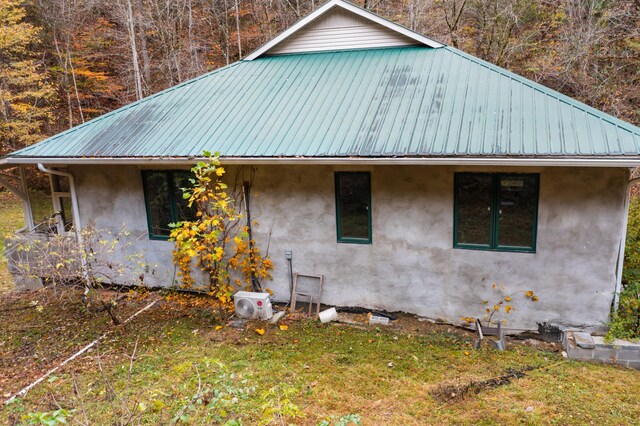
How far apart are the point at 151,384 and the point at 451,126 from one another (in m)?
5.50

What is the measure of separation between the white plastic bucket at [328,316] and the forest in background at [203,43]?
1207cm

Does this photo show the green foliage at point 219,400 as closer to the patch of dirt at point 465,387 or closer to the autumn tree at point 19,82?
the patch of dirt at point 465,387

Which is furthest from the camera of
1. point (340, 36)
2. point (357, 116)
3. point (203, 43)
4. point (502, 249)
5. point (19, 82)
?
point (203, 43)

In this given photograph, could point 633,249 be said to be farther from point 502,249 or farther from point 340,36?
point 340,36

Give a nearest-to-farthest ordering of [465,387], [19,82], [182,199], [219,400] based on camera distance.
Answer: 1. [219,400]
2. [465,387]
3. [182,199]
4. [19,82]

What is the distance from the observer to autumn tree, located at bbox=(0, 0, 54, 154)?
17969 mm

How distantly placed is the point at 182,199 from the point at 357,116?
366cm

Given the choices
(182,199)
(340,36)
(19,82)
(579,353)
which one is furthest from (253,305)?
(19,82)

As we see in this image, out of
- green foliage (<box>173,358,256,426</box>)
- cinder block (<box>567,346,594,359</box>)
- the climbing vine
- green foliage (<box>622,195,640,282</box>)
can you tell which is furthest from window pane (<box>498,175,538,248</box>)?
green foliage (<box>173,358,256,426</box>)

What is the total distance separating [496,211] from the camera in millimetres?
6375

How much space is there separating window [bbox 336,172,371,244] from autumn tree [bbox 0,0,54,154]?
690 inches

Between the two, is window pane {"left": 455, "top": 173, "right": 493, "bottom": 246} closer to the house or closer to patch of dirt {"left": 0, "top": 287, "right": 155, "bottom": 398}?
the house

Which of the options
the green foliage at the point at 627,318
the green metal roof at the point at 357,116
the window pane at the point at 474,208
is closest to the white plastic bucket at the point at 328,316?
the window pane at the point at 474,208

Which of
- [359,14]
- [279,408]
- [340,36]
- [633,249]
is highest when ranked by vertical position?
[359,14]
